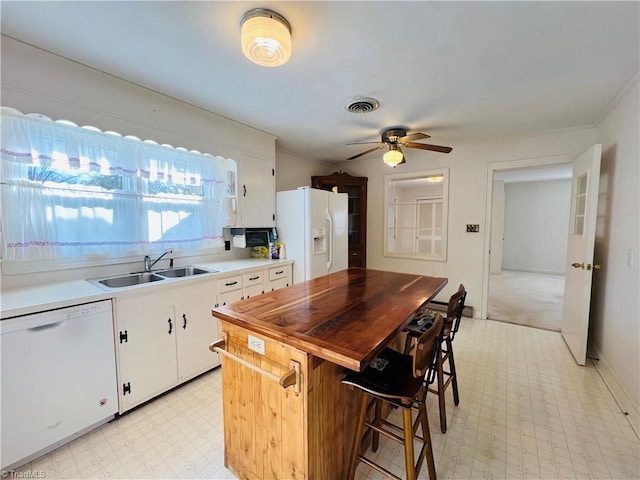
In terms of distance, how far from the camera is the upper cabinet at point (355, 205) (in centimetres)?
439

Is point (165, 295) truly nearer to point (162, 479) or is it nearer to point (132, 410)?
point (132, 410)

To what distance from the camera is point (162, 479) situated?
4.65 ft

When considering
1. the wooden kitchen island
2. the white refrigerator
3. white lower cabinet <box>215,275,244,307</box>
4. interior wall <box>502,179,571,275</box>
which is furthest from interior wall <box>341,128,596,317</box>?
interior wall <box>502,179,571,275</box>

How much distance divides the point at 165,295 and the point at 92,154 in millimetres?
1172

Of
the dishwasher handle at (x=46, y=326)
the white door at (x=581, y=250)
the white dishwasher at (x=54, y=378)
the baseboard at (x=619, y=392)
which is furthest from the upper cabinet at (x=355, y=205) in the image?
the dishwasher handle at (x=46, y=326)

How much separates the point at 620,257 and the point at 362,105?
247cm

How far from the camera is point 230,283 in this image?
2.49 m

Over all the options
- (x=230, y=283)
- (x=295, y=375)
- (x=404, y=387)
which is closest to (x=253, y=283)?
(x=230, y=283)

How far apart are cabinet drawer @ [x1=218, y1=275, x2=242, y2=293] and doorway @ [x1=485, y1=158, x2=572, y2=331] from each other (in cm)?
500

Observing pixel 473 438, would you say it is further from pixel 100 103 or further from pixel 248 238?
pixel 100 103

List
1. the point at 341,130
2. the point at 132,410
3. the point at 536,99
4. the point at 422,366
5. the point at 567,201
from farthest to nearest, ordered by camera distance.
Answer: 1. the point at 567,201
2. the point at 341,130
3. the point at 536,99
4. the point at 132,410
5. the point at 422,366

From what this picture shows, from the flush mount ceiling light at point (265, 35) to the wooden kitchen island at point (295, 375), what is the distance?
4.47ft

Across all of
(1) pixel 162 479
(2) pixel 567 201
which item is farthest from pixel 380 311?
(2) pixel 567 201

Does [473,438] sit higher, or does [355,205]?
[355,205]
